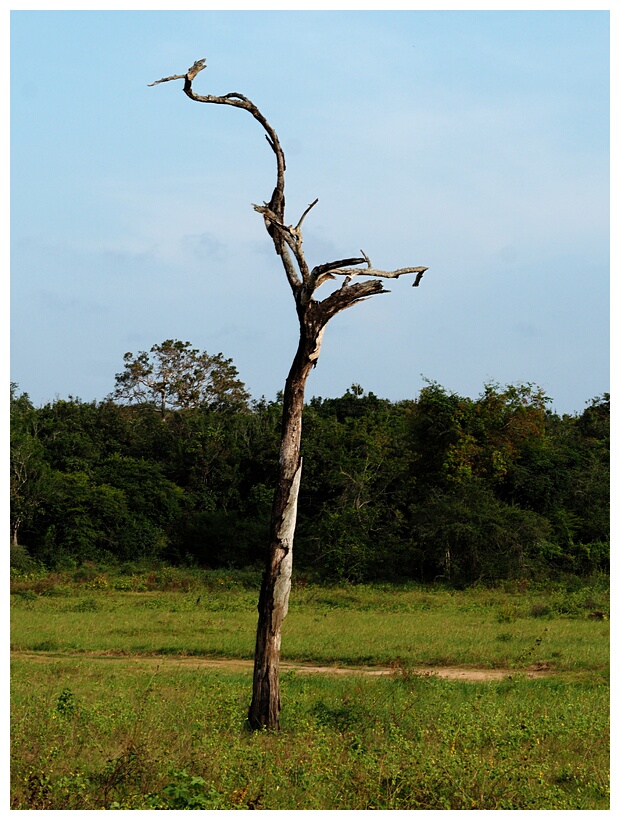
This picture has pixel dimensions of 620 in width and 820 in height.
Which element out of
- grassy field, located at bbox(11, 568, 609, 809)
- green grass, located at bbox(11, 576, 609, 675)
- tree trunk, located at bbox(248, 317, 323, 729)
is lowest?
green grass, located at bbox(11, 576, 609, 675)

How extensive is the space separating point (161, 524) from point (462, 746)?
23623mm

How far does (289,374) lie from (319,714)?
3397 mm

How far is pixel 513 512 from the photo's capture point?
969 inches

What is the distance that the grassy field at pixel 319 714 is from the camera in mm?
6367

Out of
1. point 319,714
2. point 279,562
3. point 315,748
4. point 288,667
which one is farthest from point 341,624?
point 315,748

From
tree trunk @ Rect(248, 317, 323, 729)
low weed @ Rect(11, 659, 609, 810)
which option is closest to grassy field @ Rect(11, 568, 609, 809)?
low weed @ Rect(11, 659, 609, 810)

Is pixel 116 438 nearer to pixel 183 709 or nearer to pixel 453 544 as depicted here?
pixel 453 544

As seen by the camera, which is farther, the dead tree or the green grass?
the green grass

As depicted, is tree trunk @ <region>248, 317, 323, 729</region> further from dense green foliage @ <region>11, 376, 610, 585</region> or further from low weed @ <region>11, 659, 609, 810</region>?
dense green foliage @ <region>11, 376, 610, 585</region>

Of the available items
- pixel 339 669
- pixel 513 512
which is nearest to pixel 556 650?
pixel 339 669

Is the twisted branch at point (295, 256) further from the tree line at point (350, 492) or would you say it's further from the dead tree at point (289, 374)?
the tree line at point (350, 492)

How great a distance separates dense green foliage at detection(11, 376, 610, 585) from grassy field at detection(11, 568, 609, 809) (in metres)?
5.35

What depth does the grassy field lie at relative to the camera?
20.9 ft

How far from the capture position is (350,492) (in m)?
27.9
